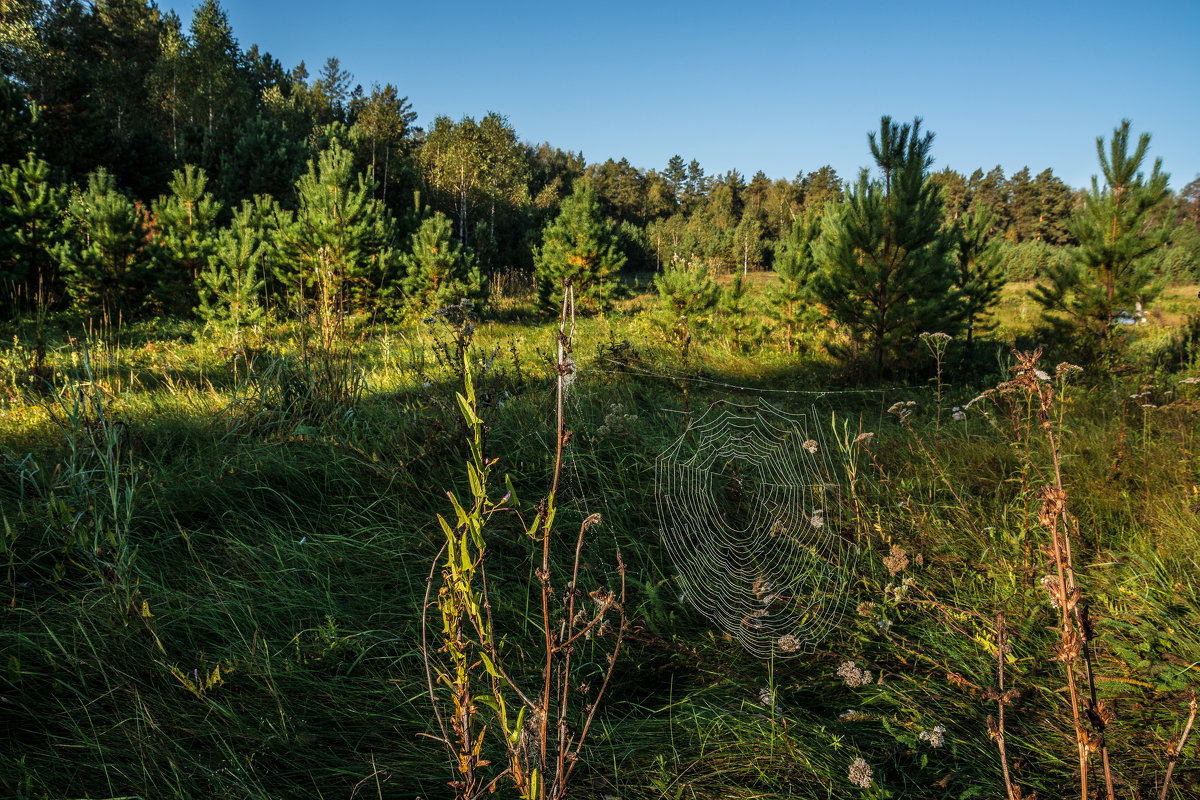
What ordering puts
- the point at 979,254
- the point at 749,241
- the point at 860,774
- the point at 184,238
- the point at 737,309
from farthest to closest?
the point at 749,241, the point at 184,238, the point at 979,254, the point at 737,309, the point at 860,774

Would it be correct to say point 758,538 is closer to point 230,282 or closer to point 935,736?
point 935,736

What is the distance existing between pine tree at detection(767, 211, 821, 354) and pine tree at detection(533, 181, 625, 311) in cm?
486

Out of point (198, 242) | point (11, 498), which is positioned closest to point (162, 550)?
point (11, 498)

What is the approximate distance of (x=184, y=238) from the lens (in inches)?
424

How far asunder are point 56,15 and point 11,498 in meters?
36.1

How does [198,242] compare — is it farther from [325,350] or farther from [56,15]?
[56,15]

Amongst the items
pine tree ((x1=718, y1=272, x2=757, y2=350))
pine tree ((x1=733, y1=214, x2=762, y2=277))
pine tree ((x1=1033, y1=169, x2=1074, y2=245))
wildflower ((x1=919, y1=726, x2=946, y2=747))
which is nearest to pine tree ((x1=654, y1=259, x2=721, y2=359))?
pine tree ((x1=718, y1=272, x2=757, y2=350))

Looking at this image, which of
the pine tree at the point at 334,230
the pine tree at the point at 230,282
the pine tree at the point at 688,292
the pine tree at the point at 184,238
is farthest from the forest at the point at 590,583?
the pine tree at the point at 184,238

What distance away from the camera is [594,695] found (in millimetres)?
1671

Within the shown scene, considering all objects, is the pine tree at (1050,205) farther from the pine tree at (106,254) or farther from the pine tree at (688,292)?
the pine tree at (106,254)

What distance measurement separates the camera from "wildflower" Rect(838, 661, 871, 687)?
1.61 metres

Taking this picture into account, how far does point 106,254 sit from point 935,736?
1338cm

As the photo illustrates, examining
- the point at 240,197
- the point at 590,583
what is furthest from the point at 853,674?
the point at 240,197

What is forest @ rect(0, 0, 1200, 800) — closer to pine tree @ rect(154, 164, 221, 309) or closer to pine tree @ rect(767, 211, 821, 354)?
pine tree @ rect(767, 211, 821, 354)
